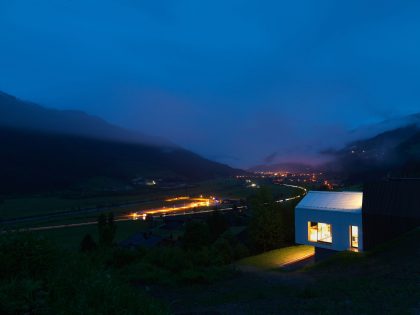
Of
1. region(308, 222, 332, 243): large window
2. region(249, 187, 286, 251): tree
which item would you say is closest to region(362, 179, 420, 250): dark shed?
region(308, 222, 332, 243): large window

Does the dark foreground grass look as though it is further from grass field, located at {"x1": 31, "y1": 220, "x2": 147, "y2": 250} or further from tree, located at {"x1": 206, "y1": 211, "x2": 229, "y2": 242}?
grass field, located at {"x1": 31, "y1": 220, "x2": 147, "y2": 250}

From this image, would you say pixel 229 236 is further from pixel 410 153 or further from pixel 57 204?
pixel 57 204

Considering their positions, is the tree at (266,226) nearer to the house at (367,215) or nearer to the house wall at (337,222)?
the house wall at (337,222)

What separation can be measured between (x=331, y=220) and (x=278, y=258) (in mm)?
4698

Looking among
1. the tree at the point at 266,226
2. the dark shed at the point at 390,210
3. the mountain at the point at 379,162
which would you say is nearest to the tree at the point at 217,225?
the tree at the point at 266,226

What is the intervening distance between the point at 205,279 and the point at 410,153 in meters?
100

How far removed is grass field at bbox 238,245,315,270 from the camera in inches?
922

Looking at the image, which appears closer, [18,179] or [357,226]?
[357,226]

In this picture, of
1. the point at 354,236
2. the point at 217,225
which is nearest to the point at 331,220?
the point at 354,236

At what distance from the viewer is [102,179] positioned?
184000 millimetres

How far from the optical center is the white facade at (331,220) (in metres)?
22.0

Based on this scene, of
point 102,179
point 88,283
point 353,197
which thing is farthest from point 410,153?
point 102,179

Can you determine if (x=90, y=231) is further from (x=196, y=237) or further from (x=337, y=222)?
(x=337, y=222)

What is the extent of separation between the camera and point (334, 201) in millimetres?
23547
